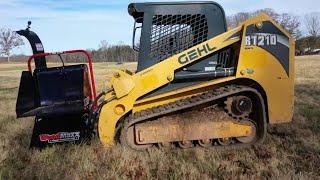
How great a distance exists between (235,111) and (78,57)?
5150cm

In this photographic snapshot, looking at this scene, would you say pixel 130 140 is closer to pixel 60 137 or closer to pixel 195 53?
pixel 60 137

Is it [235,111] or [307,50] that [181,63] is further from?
[307,50]

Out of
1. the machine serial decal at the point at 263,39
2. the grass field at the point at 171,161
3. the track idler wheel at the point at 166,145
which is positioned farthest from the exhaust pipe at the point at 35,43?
the machine serial decal at the point at 263,39

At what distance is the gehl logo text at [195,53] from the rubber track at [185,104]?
0.57 meters

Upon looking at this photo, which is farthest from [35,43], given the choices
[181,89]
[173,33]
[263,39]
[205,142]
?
[263,39]

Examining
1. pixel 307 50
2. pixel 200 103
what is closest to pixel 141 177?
pixel 200 103

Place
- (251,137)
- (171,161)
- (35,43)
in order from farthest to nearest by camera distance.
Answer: (35,43) → (251,137) → (171,161)

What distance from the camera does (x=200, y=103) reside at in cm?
593

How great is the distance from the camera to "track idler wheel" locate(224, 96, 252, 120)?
6039 millimetres

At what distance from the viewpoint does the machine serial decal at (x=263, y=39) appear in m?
5.99

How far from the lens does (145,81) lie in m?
5.99

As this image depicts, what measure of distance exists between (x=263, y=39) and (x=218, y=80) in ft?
2.89

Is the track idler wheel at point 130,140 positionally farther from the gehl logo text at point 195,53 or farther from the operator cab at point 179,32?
the gehl logo text at point 195,53

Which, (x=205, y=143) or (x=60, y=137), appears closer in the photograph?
(x=205, y=143)
